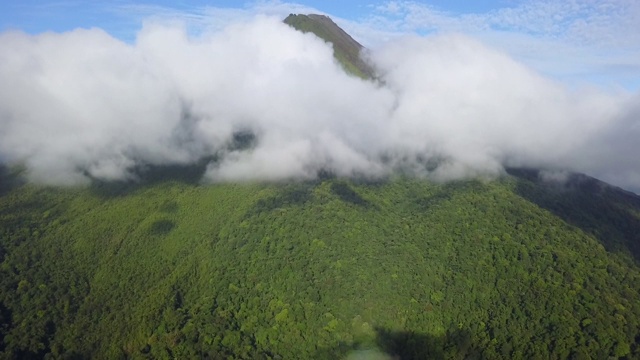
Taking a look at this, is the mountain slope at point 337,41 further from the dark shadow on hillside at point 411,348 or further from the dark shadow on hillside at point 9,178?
the dark shadow on hillside at point 411,348

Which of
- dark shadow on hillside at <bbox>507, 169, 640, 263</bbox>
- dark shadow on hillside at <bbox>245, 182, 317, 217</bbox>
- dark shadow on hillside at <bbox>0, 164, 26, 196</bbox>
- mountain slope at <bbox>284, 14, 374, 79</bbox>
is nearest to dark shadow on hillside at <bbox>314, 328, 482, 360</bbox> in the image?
dark shadow on hillside at <bbox>245, 182, 317, 217</bbox>

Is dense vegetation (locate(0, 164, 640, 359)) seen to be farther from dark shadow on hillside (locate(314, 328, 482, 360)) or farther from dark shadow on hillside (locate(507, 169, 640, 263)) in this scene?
dark shadow on hillside (locate(507, 169, 640, 263))

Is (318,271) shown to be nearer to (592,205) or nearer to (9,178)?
(592,205)

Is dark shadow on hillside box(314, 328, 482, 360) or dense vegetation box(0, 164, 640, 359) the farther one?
dense vegetation box(0, 164, 640, 359)

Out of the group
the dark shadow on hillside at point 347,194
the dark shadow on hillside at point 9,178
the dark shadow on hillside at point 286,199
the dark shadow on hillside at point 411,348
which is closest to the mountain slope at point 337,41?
the dark shadow on hillside at point 347,194

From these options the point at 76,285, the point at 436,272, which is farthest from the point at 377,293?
the point at 76,285

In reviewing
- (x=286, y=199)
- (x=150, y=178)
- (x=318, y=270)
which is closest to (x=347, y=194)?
(x=286, y=199)

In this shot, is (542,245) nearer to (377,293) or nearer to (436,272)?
(436,272)
